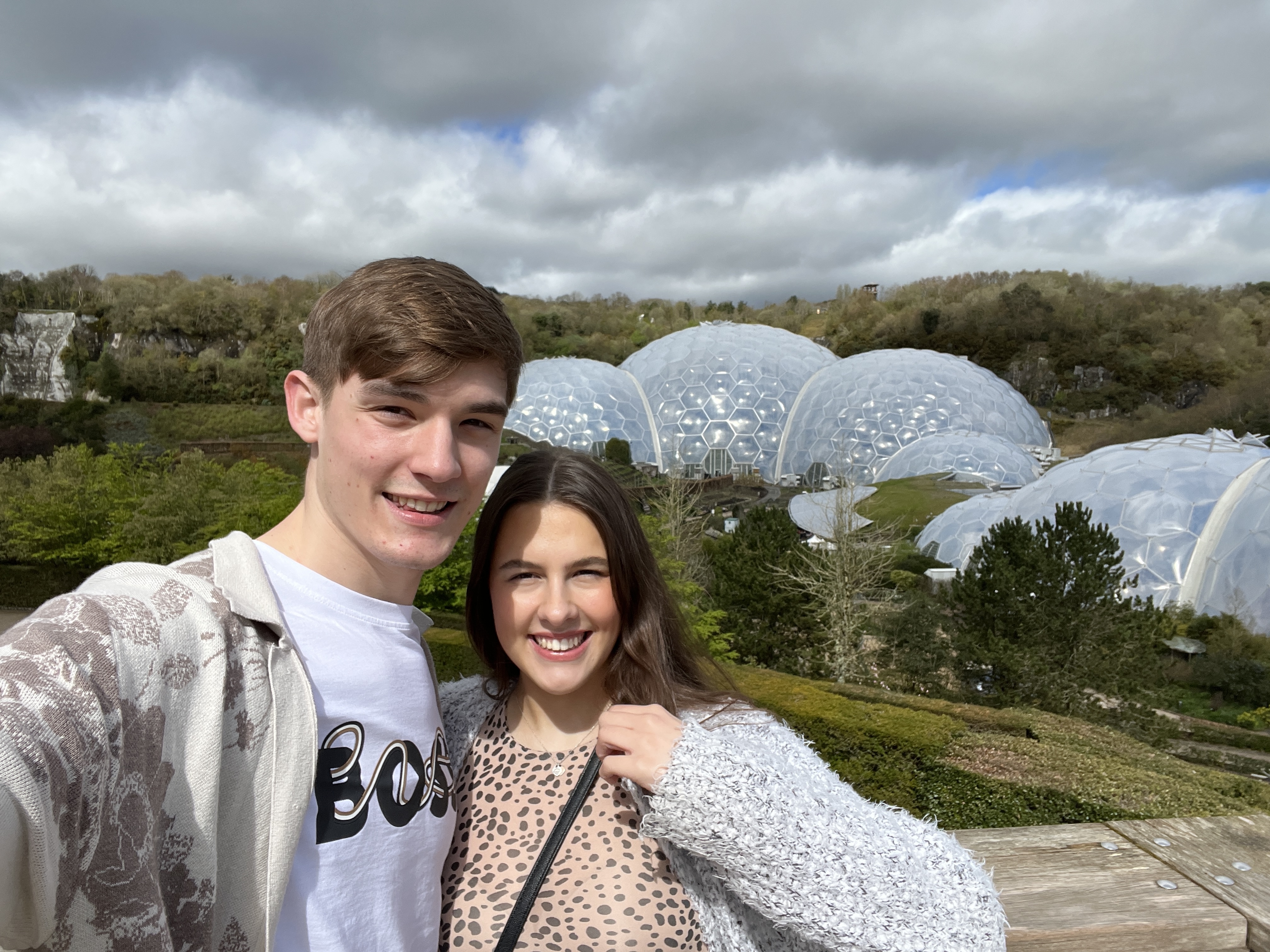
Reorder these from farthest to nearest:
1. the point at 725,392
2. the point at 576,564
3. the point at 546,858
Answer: the point at 725,392 < the point at 576,564 < the point at 546,858

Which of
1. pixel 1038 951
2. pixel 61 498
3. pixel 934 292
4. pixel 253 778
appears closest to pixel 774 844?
pixel 1038 951

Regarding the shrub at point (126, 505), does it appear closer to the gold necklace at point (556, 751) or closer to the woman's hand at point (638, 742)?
the gold necklace at point (556, 751)

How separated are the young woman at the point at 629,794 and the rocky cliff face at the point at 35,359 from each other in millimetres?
49580

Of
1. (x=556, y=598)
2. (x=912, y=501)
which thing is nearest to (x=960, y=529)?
(x=912, y=501)

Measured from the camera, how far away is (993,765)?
6.58 m

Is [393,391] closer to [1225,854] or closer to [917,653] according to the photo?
[1225,854]

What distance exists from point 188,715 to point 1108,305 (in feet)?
222

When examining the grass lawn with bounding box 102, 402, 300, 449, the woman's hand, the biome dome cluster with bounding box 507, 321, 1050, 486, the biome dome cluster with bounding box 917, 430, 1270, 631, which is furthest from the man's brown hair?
the grass lawn with bounding box 102, 402, 300, 449

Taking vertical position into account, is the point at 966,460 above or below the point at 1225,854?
below

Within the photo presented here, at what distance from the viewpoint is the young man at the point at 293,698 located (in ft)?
2.91

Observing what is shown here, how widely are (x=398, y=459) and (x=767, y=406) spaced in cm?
3300

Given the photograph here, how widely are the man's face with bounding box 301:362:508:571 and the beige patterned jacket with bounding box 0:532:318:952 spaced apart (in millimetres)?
234

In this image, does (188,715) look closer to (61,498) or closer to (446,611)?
(446,611)

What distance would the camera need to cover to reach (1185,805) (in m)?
5.21
